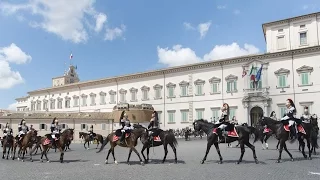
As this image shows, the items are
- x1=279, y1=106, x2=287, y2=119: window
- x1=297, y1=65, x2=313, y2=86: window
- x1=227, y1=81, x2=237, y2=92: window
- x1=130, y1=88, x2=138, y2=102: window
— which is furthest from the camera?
x1=130, y1=88, x2=138, y2=102: window

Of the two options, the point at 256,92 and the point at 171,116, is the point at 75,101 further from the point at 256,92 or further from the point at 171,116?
the point at 256,92

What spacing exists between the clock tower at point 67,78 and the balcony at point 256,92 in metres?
62.4

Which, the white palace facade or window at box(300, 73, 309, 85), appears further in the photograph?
the white palace facade

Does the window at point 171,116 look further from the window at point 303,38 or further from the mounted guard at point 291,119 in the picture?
the mounted guard at point 291,119

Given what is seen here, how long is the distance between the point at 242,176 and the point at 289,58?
3500 cm

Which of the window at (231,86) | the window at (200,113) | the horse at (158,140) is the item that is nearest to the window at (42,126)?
the window at (200,113)

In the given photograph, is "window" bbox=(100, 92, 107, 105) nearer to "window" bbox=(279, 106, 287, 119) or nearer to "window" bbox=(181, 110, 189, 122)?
"window" bbox=(181, 110, 189, 122)

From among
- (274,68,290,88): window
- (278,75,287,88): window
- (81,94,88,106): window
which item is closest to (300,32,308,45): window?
(274,68,290,88): window

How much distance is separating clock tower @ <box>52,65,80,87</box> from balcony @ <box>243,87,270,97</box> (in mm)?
62369

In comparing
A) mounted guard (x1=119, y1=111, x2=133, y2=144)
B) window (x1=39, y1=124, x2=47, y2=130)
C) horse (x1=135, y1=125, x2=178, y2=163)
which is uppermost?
mounted guard (x1=119, y1=111, x2=133, y2=144)

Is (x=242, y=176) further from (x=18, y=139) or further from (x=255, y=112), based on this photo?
(x=255, y=112)

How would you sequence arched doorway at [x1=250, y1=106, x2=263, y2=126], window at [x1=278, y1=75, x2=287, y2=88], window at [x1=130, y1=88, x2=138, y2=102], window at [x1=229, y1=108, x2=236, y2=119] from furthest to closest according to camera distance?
window at [x1=130, y1=88, x2=138, y2=102] < window at [x1=229, y1=108, x2=236, y2=119] < arched doorway at [x1=250, y1=106, x2=263, y2=126] < window at [x1=278, y1=75, x2=287, y2=88]

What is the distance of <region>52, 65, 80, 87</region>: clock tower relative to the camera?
94188 mm

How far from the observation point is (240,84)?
45.2 m
